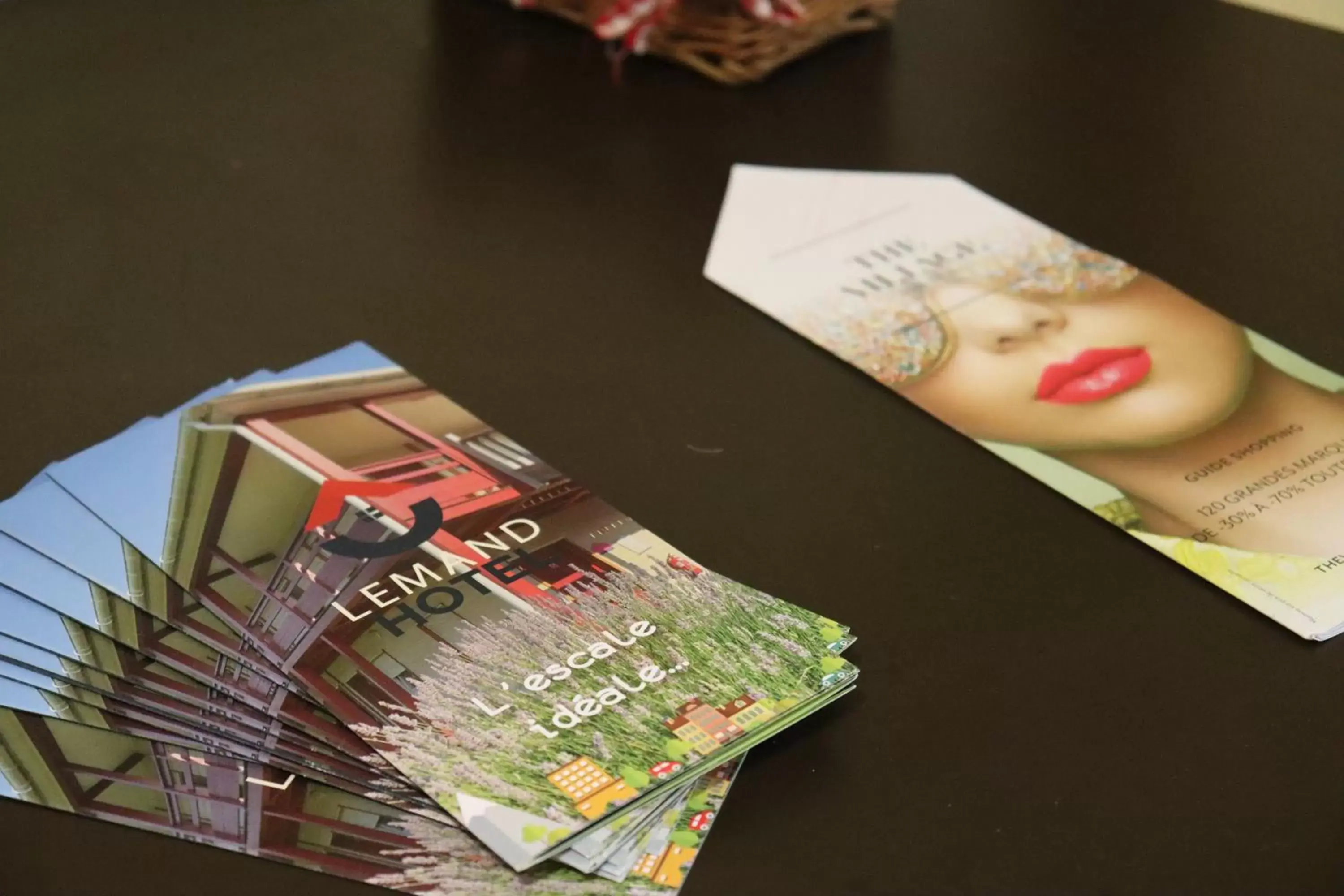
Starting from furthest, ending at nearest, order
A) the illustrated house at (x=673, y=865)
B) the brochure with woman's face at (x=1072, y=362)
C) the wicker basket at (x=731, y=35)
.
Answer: the wicker basket at (x=731, y=35) → the brochure with woman's face at (x=1072, y=362) → the illustrated house at (x=673, y=865)

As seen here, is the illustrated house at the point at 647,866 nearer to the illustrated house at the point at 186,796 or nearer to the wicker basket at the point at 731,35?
the illustrated house at the point at 186,796

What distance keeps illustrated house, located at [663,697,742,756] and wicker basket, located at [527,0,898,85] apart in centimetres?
66

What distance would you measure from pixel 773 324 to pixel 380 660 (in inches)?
14.9

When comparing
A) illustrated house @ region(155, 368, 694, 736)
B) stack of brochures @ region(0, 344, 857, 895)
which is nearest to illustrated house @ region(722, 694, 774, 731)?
stack of brochures @ region(0, 344, 857, 895)

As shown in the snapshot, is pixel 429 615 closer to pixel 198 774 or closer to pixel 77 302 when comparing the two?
pixel 198 774

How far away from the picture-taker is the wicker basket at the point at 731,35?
114cm

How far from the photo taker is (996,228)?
1012 mm

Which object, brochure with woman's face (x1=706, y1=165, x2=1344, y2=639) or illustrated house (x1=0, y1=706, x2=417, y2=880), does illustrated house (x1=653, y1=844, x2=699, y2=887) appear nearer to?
illustrated house (x1=0, y1=706, x2=417, y2=880)

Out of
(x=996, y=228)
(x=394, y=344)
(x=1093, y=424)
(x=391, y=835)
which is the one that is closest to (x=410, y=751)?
(x=391, y=835)

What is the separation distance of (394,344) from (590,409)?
0.14 m

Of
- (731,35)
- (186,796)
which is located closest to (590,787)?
(186,796)

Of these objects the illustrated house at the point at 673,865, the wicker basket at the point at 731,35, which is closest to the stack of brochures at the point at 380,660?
the illustrated house at the point at 673,865

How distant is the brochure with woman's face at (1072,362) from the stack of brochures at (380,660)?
0.21 meters

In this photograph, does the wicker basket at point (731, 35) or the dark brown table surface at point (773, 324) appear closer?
the dark brown table surface at point (773, 324)
